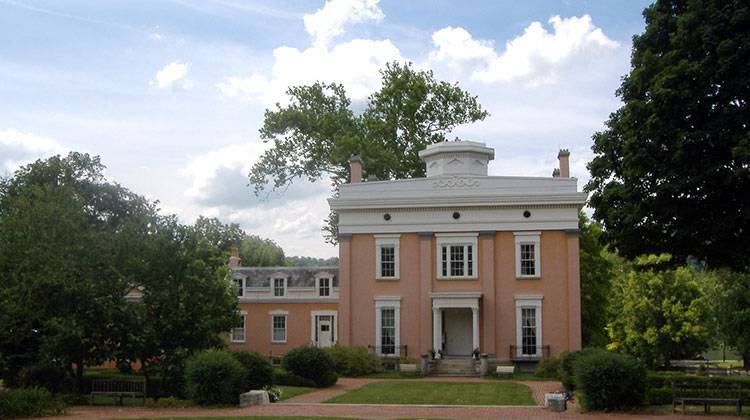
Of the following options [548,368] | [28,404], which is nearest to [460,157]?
[548,368]

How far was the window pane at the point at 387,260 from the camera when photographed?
41062 mm

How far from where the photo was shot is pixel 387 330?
40844 mm

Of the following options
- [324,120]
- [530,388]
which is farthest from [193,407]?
[324,120]

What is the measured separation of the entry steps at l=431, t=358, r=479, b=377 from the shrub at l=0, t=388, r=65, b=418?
1916 centimetres

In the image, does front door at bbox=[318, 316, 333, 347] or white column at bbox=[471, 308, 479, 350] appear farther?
front door at bbox=[318, 316, 333, 347]

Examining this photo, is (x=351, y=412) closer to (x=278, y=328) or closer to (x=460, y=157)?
(x=460, y=157)

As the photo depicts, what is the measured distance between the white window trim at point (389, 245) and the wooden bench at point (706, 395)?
1940 centimetres

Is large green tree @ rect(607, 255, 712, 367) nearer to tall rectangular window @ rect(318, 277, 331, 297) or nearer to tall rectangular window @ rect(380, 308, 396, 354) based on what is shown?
tall rectangular window @ rect(380, 308, 396, 354)

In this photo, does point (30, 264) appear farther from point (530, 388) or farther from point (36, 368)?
point (530, 388)

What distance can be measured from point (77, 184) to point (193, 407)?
2073cm

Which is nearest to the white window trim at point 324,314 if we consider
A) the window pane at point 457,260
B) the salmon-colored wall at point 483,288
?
the salmon-colored wall at point 483,288

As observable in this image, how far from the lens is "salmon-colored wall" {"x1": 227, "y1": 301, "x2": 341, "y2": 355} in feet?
153

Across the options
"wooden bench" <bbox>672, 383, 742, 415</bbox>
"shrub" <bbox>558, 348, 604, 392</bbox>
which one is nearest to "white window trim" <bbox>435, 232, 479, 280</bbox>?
"shrub" <bbox>558, 348, 604, 392</bbox>

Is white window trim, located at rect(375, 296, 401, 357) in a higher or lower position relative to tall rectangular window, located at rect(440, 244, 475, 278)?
lower
